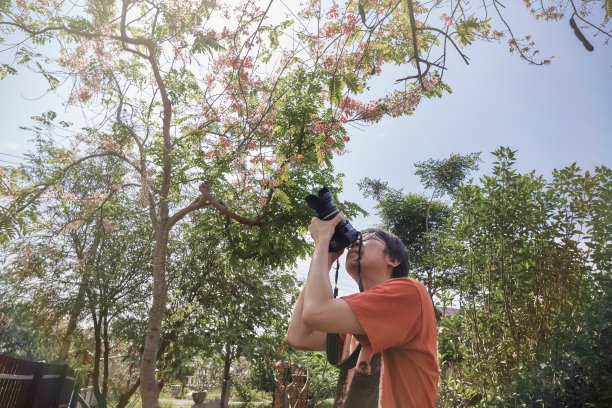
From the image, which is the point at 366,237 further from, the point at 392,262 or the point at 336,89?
the point at 336,89

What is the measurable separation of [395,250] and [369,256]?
0.10m

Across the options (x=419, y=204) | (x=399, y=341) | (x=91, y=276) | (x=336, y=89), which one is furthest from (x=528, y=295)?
(x=419, y=204)

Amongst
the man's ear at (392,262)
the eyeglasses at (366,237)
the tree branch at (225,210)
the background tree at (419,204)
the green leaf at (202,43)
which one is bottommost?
the man's ear at (392,262)

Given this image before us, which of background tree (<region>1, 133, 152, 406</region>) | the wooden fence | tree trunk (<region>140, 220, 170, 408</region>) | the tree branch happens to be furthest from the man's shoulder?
background tree (<region>1, 133, 152, 406</region>)

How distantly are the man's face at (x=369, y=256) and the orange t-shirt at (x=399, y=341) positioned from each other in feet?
0.72

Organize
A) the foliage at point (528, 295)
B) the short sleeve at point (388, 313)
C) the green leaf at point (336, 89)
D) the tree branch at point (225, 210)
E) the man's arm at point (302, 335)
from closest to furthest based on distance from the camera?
the short sleeve at point (388, 313) < the man's arm at point (302, 335) < the green leaf at point (336, 89) < the foliage at point (528, 295) < the tree branch at point (225, 210)

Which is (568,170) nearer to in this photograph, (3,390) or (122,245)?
(3,390)

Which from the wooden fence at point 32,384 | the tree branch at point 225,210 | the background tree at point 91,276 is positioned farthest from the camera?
the background tree at point 91,276

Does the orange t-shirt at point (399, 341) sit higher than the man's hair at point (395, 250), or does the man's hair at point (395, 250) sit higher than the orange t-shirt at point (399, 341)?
the man's hair at point (395, 250)

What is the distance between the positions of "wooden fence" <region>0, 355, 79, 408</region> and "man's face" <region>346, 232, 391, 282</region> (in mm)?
5772

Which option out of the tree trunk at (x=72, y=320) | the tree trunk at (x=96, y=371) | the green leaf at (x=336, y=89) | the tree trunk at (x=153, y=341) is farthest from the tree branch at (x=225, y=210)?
the tree trunk at (x=96, y=371)

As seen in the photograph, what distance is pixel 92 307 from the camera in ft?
42.7

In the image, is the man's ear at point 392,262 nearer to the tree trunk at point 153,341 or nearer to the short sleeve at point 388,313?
the short sleeve at point 388,313

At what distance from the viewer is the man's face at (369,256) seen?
4.68ft
